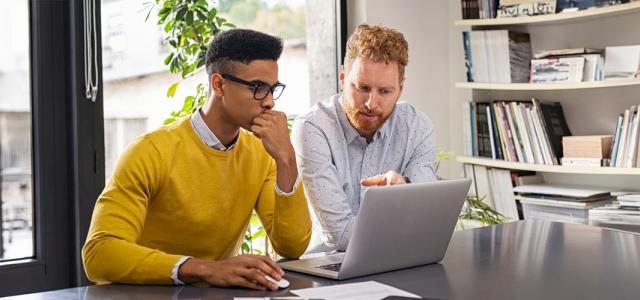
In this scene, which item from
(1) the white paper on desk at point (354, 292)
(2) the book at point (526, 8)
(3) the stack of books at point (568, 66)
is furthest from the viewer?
(2) the book at point (526, 8)

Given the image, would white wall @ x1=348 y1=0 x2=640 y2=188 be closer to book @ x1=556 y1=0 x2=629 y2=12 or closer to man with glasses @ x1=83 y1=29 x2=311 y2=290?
book @ x1=556 y1=0 x2=629 y2=12

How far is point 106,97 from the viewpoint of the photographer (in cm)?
305

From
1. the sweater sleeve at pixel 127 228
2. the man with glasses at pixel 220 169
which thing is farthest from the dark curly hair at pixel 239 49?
the sweater sleeve at pixel 127 228

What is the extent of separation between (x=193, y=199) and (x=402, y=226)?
1.86 ft

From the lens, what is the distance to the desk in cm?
157

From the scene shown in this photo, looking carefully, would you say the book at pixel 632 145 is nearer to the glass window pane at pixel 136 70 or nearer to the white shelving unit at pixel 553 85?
the white shelving unit at pixel 553 85

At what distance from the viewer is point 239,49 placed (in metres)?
2.02

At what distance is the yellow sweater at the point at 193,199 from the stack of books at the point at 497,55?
1852mm

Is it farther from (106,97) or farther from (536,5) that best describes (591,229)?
(106,97)

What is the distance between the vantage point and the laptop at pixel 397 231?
166 centimetres

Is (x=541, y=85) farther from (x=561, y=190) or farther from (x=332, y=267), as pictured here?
(x=332, y=267)

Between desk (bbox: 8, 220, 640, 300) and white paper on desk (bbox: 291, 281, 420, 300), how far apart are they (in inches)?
1.7

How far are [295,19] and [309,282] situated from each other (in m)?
2.26

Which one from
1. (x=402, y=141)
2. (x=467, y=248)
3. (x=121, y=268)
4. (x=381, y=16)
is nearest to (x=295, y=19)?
(x=381, y=16)
